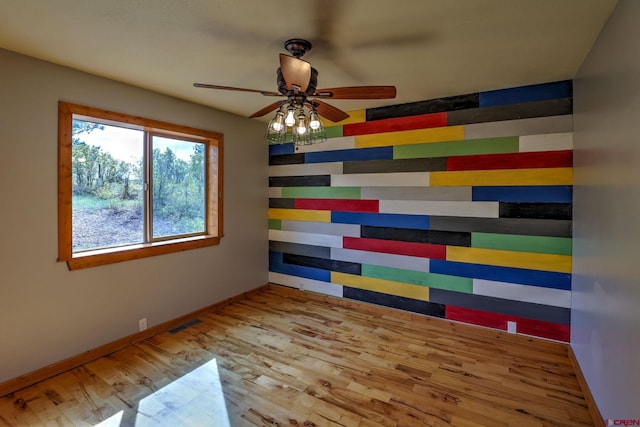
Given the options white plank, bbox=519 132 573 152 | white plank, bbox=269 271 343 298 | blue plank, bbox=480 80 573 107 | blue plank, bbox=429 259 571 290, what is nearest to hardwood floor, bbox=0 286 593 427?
blue plank, bbox=429 259 571 290

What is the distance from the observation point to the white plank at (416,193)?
3279mm

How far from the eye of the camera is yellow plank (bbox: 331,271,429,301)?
355cm

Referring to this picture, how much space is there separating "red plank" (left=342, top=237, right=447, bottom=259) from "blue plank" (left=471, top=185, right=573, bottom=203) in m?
0.69

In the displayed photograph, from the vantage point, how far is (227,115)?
3.94 meters

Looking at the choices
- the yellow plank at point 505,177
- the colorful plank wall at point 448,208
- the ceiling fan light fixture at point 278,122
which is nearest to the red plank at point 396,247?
the colorful plank wall at point 448,208

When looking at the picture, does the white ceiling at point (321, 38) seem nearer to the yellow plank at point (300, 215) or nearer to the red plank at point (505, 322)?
the yellow plank at point (300, 215)

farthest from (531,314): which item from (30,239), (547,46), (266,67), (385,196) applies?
(30,239)

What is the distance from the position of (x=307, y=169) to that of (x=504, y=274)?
2671 mm

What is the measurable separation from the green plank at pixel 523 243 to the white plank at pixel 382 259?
61cm

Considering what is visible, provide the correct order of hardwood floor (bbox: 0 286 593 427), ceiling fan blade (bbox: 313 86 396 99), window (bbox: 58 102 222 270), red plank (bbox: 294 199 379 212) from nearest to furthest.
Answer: ceiling fan blade (bbox: 313 86 396 99) → hardwood floor (bbox: 0 286 593 427) → window (bbox: 58 102 222 270) → red plank (bbox: 294 199 379 212)

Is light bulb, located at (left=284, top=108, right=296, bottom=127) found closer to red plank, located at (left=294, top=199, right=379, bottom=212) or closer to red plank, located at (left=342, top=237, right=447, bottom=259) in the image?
red plank, located at (left=294, top=199, right=379, bottom=212)

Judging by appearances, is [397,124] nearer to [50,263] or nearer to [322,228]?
[322,228]

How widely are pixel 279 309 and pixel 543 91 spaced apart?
12.1 feet

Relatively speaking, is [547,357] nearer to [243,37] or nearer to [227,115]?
[243,37]
